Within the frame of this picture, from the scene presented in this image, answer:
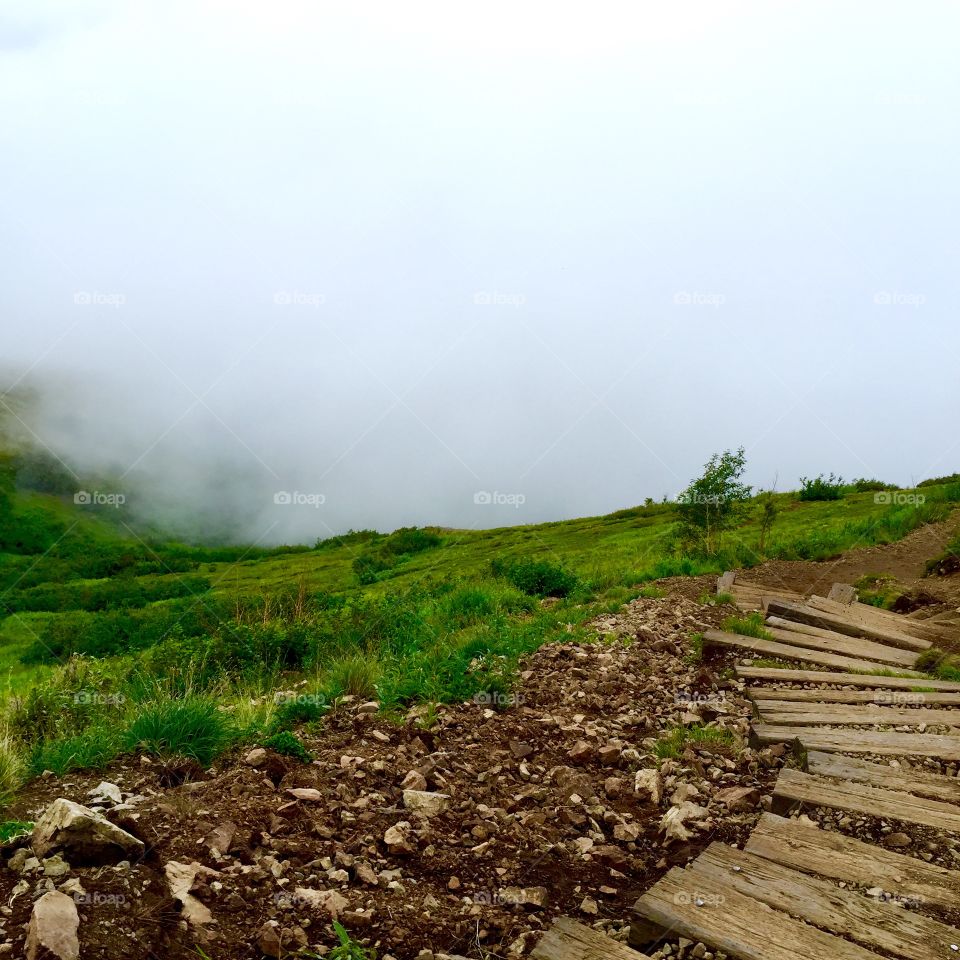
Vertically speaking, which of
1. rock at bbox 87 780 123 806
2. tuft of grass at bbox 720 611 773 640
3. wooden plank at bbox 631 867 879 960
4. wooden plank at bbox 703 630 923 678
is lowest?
wooden plank at bbox 631 867 879 960

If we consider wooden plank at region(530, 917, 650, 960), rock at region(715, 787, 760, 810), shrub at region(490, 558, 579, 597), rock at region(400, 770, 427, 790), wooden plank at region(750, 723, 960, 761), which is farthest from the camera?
shrub at region(490, 558, 579, 597)

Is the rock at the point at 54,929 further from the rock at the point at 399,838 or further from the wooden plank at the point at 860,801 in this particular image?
the wooden plank at the point at 860,801

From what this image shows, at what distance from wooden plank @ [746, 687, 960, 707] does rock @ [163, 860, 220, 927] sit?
5.53 metres

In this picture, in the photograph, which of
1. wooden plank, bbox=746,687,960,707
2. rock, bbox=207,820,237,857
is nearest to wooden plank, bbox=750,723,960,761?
wooden plank, bbox=746,687,960,707

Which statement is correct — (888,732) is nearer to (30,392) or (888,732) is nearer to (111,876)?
(111,876)

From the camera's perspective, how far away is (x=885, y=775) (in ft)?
17.7

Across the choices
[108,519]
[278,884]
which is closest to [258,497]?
[108,519]

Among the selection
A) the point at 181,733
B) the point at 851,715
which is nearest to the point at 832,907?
the point at 851,715

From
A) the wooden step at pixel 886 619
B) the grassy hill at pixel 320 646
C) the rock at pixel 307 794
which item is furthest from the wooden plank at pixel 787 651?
the rock at pixel 307 794

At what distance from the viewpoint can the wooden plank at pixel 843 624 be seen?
1091 cm

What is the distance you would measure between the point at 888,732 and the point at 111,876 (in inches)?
233

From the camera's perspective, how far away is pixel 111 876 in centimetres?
393

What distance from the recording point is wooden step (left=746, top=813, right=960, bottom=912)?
381cm

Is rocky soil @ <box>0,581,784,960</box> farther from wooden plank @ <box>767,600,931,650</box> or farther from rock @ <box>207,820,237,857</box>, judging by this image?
wooden plank @ <box>767,600,931,650</box>
